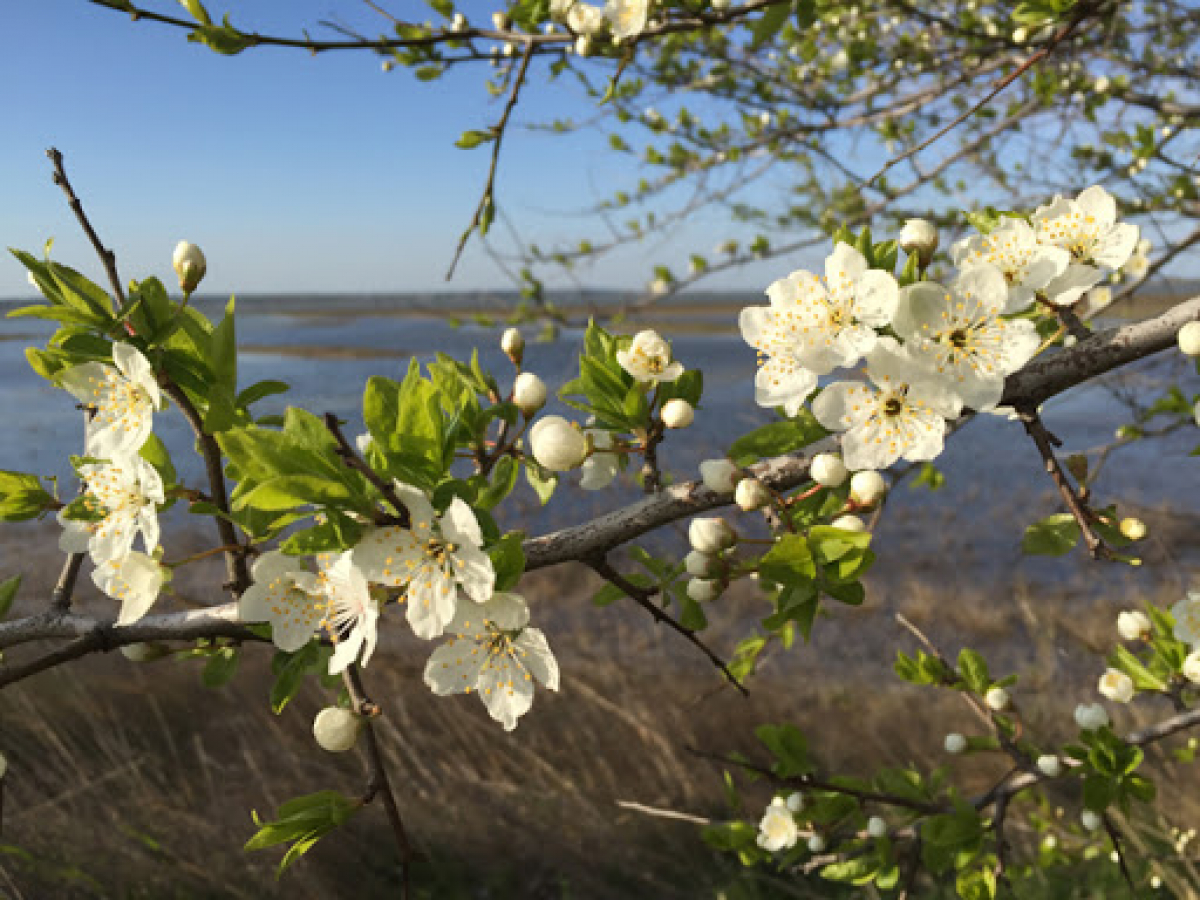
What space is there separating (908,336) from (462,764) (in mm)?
3172

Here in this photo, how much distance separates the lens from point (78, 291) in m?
0.70

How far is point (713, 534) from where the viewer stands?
807 millimetres

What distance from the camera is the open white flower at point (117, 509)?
753 mm

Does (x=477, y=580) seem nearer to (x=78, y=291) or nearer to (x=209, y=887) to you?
(x=78, y=291)

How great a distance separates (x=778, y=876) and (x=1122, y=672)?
2.01 meters

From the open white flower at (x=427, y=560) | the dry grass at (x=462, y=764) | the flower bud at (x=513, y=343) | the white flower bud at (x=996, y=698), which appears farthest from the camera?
the dry grass at (x=462, y=764)

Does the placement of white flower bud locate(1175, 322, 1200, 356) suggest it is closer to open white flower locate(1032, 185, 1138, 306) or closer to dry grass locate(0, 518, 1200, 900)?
open white flower locate(1032, 185, 1138, 306)

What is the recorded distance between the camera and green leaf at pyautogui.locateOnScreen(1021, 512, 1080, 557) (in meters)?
0.95

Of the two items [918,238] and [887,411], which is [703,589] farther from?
[918,238]

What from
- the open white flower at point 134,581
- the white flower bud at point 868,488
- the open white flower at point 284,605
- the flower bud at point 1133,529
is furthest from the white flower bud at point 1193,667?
the open white flower at point 134,581

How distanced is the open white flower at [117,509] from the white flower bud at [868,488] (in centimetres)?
63

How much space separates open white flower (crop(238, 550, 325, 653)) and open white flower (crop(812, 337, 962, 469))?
19.2 inches

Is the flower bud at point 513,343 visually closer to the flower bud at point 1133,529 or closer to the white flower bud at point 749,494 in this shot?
the white flower bud at point 749,494

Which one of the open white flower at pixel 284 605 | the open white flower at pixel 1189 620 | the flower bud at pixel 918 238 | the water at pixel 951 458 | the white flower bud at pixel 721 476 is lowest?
the water at pixel 951 458
